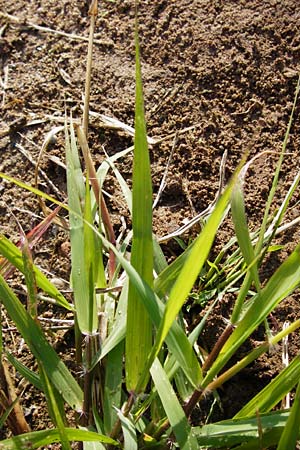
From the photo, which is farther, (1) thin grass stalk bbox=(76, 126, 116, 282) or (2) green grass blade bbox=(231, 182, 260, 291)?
(1) thin grass stalk bbox=(76, 126, 116, 282)

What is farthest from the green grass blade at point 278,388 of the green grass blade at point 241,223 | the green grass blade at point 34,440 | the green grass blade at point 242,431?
the green grass blade at point 34,440

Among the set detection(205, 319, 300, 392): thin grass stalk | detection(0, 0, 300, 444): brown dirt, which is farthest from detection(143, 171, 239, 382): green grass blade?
detection(0, 0, 300, 444): brown dirt

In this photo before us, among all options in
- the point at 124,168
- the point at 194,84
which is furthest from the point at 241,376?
the point at 194,84

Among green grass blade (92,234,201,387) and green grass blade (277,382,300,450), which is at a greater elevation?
green grass blade (92,234,201,387)

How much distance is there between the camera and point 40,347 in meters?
1.15

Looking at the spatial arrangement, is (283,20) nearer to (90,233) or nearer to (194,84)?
(194,84)

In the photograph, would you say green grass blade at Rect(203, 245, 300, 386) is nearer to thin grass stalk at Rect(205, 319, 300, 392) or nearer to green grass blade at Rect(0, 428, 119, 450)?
thin grass stalk at Rect(205, 319, 300, 392)

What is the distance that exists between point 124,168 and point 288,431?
88 cm

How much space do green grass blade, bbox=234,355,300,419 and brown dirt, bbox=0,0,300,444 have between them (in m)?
0.43

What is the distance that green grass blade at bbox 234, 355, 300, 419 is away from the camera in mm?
1058

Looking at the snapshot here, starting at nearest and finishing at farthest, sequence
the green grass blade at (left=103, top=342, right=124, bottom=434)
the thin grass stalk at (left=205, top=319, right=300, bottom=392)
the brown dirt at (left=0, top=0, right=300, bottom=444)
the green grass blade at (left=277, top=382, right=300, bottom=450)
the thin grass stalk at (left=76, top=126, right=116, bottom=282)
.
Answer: the green grass blade at (left=277, top=382, right=300, bottom=450) → the thin grass stalk at (left=205, top=319, right=300, bottom=392) → the green grass blade at (left=103, top=342, right=124, bottom=434) → the thin grass stalk at (left=76, top=126, right=116, bottom=282) → the brown dirt at (left=0, top=0, right=300, bottom=444)

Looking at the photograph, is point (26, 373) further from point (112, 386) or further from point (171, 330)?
point (171, 330)

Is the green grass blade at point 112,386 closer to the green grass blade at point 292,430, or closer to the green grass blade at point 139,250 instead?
the green grass blade at point 139,250

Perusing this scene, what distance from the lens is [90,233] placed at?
3.94 ft
